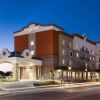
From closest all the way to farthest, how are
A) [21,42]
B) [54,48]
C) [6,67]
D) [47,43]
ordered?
[6,67] → [54,48] → [47,43] → [21,42]

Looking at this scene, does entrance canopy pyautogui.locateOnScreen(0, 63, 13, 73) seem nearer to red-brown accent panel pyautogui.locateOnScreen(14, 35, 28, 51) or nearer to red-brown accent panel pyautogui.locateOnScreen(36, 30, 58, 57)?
red-brown accent panel pyautogui.locateOnScreen(36, 30, 58, 57)

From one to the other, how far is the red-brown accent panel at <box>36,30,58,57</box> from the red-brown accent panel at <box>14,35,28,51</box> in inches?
180

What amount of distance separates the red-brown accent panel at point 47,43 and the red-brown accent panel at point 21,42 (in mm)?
4570

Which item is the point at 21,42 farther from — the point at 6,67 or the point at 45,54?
the point at 6,67

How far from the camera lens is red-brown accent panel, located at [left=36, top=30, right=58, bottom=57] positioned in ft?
222

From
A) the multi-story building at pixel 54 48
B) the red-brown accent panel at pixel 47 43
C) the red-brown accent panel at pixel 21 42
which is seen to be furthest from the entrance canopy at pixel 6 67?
the red-brown accent panel at pixel 21 42

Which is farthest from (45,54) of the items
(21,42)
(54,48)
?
(21,42)

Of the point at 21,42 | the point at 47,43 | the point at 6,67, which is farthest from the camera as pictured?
the point at 21,42

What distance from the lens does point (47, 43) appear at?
68625 millimetres

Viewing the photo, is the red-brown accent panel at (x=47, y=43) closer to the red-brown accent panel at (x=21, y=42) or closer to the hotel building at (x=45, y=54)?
the hotel building at (x=45, y=54)

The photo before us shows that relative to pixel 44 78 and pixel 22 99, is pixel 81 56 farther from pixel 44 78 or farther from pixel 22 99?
pixel 22 99

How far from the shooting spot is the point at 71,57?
74438 millimetres

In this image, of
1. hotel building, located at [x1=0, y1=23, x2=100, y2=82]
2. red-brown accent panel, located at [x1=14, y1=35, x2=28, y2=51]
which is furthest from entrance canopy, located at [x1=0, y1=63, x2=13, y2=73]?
red-brown accent panel, located at [x1=14, y1=35, x2=28, y2=51]

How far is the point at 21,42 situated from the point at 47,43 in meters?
9.39
